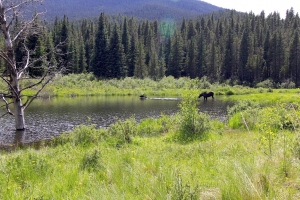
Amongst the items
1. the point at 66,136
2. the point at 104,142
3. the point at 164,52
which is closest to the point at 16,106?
the point at 66,136

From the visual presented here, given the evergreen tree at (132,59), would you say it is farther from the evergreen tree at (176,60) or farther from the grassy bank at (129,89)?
the evergreen tree at (176,60)

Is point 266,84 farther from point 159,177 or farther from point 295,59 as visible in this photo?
point 159,177

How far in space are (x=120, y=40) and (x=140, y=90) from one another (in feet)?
68.6

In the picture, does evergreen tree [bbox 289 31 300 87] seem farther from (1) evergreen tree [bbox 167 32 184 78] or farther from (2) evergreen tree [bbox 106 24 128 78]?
(2) evergreen tree [bbox 106 24 128 78]

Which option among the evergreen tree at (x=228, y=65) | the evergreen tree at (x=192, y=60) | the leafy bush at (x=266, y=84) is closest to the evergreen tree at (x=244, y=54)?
the evergreen tree at (x=228, y=65)

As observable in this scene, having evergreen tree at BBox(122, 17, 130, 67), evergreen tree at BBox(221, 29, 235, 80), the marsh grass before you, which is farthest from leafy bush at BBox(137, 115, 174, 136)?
evergreen tree at BBox(221, 29, 235, 80)

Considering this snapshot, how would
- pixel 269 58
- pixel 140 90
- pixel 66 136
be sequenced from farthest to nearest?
pixel 269 58, pixel 140 90, pixel 66 136

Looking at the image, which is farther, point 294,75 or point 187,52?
point 187,52

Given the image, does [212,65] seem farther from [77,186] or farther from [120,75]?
[77,186]

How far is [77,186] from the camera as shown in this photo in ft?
17.4

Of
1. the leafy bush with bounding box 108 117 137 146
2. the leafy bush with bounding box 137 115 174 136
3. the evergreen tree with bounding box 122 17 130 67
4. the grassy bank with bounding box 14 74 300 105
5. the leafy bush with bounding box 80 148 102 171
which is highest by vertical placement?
the evergreen tree with bounding box 122 17 130 67

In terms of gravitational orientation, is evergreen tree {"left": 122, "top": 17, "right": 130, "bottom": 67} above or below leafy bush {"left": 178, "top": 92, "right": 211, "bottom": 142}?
above

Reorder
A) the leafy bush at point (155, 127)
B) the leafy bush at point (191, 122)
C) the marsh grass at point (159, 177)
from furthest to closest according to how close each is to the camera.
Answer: the leafy bush at point (155, 127), the leafy bush at point (191, 122), the marsh grass at point (159, 177)

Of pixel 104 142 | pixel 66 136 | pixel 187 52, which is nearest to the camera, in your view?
pixel 104 142
